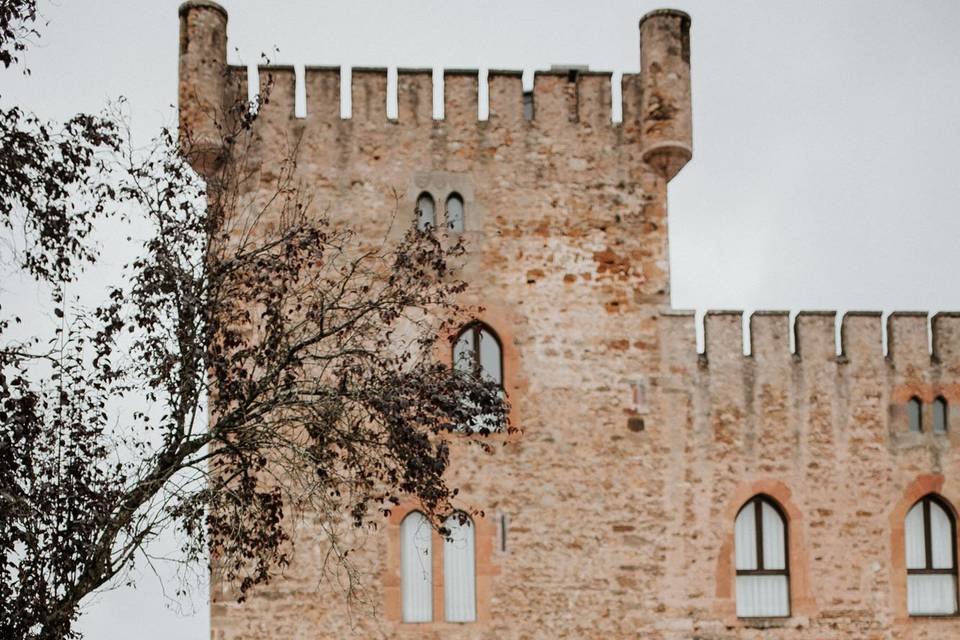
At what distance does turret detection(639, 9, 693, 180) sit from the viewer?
1783cm

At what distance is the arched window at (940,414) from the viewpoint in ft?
59.4

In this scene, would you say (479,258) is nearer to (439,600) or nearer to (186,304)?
(439,600)

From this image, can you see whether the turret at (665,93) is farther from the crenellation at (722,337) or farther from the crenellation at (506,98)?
the crenellation at (722,337)

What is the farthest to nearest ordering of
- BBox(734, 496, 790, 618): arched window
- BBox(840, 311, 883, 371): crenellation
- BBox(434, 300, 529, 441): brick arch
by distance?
BBox(840, 311, 883, 371): crenellation
BBox(734, 496, 790, 618): arched window
BBox(434, 300, 529, 441): brick arch

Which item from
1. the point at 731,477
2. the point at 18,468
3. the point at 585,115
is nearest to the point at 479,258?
the point at 585,115

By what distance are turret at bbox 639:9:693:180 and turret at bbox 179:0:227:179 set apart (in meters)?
5.69

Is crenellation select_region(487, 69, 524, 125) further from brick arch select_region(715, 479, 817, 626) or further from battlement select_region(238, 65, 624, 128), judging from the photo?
brick arch select_region(715, 479, 817, 626)

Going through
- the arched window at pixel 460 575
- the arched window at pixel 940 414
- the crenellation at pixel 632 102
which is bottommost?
the arched window at pixel 460 575

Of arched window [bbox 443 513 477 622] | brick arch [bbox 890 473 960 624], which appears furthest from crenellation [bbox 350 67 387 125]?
brick arch [bbox 890 473 960 624]

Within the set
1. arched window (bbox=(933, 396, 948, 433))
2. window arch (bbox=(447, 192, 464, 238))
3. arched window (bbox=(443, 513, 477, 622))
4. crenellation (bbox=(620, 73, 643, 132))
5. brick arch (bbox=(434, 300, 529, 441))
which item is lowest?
arched window (bbox=(443, 513, 477, 622))

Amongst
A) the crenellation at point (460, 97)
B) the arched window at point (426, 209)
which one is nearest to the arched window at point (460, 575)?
the arched window at point (426, 209)

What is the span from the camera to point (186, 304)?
34.8ft

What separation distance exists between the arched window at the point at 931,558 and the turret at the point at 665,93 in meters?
5.78

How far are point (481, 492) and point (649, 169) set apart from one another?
4942 mm
